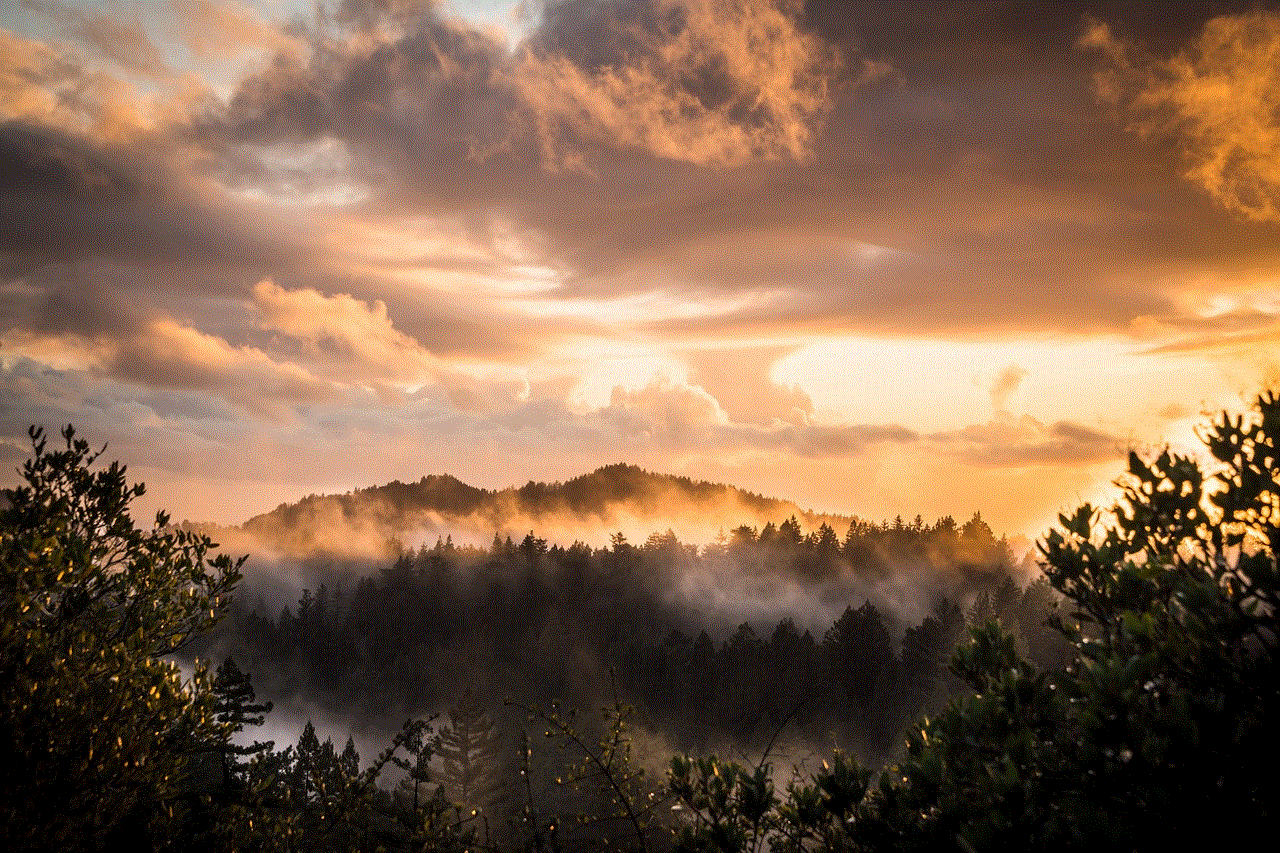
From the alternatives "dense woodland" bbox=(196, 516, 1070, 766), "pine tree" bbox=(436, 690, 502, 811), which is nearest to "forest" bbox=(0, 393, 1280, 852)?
"pine tree" bbox=(436, 690, 502, 811)

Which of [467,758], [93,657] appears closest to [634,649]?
[467,758]

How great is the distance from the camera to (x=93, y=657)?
40.1 ft

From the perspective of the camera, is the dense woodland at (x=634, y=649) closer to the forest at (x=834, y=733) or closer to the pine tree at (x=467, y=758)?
the pine tree at (x=467, y=758)

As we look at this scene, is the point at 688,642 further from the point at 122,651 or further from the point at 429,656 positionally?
the point at 122,651

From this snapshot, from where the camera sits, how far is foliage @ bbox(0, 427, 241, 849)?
10.5 metres

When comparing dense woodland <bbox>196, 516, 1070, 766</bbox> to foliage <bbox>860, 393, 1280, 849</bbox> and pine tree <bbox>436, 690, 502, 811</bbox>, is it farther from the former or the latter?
foliage <bbox>860, 393, 1280, 849</bbox>

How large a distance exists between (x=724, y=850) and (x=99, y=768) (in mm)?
9021

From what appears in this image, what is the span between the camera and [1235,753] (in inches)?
255

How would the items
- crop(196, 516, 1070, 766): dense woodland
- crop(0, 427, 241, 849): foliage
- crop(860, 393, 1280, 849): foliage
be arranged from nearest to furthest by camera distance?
crop(860, 393, 1280, 849): foliage
crop(0, 427, 241, 849): foliage
crop(196, 516, 1070, 766): dense woodland

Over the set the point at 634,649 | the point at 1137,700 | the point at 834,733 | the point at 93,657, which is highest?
the point at 1137,700

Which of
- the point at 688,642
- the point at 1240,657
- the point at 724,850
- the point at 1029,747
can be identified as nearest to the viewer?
the point at 1029,747

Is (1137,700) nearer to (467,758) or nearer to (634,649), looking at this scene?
(467,758)

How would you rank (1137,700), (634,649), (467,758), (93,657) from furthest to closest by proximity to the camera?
(634,649) < (467,758) < (93,657) < (1137,700)

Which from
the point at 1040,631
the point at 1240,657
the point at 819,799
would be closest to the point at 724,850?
the point at 819,799
